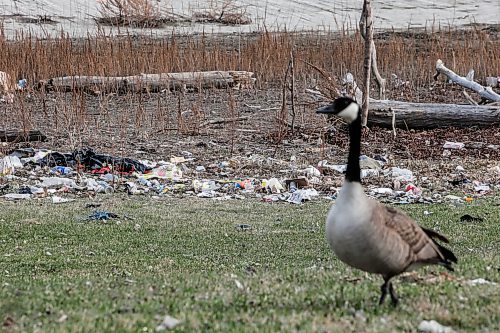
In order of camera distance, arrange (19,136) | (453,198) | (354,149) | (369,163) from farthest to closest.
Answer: (19,136), (369,163), (453,198), (354,149)

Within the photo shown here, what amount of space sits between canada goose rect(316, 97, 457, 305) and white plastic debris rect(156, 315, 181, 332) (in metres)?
0.97

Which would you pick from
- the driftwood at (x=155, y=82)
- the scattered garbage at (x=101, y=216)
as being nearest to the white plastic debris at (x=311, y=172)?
A: the scattered garbage at (x=101, y=216)

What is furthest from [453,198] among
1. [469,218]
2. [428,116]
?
[428,116]

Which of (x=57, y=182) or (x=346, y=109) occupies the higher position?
(x=346, y=109)

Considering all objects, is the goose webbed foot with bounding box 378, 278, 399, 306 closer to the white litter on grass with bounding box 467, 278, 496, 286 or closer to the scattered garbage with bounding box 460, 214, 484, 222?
the white litter on grass with bounding box 467, 278, 496, 286

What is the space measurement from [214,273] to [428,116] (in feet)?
38.4

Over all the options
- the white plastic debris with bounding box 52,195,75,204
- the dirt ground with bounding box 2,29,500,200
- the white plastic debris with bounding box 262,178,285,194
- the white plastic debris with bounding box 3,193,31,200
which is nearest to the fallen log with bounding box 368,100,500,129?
the dirt ground with bounding box 2,29,500,200

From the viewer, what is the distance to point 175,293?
18.3ft

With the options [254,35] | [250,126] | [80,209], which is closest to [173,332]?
[80,209]

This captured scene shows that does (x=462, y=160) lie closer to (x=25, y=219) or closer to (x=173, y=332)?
(x=25, y=219)

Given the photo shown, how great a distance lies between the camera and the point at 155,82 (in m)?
22.3

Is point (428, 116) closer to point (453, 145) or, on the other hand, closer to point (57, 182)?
point (453, 145)

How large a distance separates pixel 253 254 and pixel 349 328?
4844 mm

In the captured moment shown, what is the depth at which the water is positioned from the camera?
3431cm
